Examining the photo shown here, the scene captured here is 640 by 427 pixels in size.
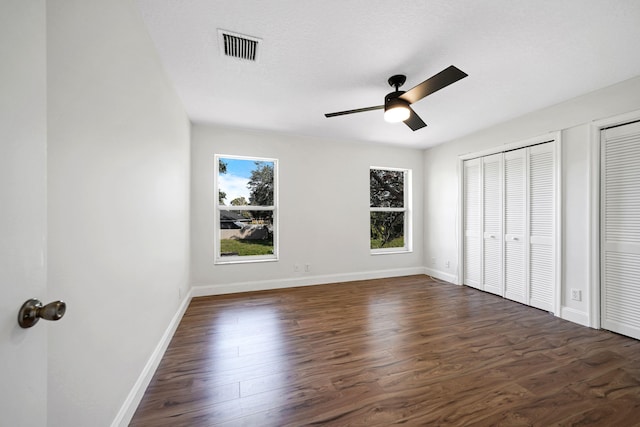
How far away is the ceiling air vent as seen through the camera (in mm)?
1884

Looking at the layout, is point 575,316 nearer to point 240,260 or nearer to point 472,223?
point 472,223

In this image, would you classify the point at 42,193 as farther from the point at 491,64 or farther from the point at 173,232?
the point at 491,64

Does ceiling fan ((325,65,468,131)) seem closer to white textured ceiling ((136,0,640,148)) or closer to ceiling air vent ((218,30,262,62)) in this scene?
white textured ceiling ((136,0,640,148))

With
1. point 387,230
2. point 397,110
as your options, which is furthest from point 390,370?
point 387,230

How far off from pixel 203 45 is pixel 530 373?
3587 millimetres

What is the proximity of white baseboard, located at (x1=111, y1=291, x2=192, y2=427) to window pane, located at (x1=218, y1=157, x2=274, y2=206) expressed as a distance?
1.99 meters

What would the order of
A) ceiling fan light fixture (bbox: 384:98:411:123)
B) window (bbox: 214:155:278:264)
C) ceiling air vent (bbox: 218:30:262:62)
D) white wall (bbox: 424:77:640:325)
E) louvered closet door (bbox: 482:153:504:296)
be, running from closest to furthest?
ceiling air vent (bbox: 218:30:262:62) < ceiling fan light fixture (bbox: 384:98:411:123) < white wall (bbox: 424:77:640:325) < louvered closet door (bbox: 482:153:504:296) < window (bbox: 214:155:278:264)

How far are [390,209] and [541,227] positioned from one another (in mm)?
2273

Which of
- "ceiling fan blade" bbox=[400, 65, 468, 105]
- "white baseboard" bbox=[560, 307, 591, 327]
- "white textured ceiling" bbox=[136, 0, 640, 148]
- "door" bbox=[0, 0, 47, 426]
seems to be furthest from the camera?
"white baseboard" bbox=[560, 307, 591, 327]

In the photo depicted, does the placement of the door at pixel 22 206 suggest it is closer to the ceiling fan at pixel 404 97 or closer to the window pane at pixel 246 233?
the ceiling fan at pixel 404 97

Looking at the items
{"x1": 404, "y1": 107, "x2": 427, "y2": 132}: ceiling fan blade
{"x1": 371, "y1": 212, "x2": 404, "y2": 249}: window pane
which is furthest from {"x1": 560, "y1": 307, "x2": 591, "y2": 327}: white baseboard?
{"x1": 404, "y1": 107, "x2": 427, "y2": 132}: ceiling fan blade

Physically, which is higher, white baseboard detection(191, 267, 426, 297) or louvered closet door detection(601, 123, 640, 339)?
louvered closet door detection(601, 123, 640, 339)

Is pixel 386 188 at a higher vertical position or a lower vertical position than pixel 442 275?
higher

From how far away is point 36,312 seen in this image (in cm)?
61
